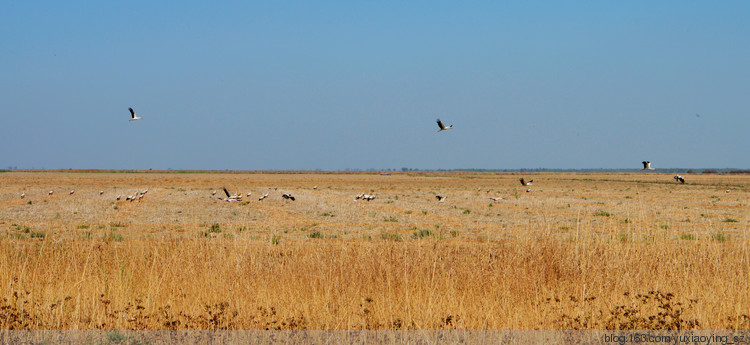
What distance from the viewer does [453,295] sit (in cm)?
724

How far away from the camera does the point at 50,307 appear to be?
21.8 ft

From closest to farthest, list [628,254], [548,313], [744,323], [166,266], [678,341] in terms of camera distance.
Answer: [678,341] → [744,323] → [548,313] → [166,266] → [628,254]

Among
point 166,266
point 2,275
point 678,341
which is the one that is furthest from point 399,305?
point 2,275

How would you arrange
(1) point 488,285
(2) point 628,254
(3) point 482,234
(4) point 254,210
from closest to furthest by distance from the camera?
(1) point 488,285
(2) point 628,254
(3) point 482,234
(4) point 254,210

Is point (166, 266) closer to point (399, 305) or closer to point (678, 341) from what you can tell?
point (399, 305)

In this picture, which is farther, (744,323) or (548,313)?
(548,313)

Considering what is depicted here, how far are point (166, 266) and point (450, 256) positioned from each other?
390 centimetres

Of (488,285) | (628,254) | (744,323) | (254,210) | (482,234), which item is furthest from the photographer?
(254,210)

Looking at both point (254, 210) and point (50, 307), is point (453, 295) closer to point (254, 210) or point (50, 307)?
point (50, 307)

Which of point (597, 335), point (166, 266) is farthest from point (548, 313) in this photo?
point (166, 266)

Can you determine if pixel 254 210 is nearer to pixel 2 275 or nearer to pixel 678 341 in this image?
pixel 2 275

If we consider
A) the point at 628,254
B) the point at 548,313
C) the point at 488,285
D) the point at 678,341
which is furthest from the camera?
the point at 628,254

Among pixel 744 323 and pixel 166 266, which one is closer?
pixel 744 323

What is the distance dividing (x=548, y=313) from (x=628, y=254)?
10.7ft
